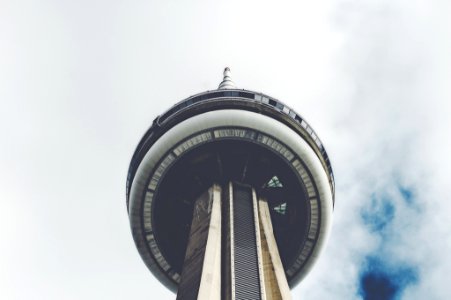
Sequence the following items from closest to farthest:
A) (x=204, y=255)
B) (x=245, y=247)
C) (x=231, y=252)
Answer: (x=204, y=255), (x=231, y=252), (x=245, y=247)

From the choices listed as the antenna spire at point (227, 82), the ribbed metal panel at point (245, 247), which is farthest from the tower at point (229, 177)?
the antenna spire at point (227, 82)

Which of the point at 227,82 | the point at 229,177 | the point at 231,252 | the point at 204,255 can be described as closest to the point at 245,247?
the point at 231,252

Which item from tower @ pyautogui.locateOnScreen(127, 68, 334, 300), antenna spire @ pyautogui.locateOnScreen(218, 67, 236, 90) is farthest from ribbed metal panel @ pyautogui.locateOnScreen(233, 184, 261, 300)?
antenna spire @ pyautogui.locateOnScreen(218, 67, 236, 90)

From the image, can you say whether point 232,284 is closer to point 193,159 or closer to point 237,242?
point 237,242

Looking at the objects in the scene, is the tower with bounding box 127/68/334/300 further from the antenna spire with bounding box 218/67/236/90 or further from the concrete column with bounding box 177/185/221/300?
the antenna spire with bounding box 218/67/236/90

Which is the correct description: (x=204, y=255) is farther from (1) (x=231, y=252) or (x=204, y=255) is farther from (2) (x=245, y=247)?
(2) (x=245, y=247)

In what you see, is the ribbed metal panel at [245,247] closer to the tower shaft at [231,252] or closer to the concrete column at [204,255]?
the tower shaft at [231,252]

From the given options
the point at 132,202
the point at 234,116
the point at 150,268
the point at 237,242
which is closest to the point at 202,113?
the point at 234,116
